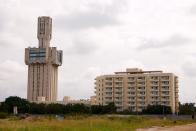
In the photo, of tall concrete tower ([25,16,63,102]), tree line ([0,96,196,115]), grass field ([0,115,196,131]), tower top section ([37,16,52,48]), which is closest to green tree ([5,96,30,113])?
tree line ([0,96,196,115])

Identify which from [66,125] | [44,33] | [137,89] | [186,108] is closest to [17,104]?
[137,89]

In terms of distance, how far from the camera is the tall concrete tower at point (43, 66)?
18575 cm

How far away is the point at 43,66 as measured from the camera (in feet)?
618

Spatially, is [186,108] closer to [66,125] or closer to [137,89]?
[137,89]

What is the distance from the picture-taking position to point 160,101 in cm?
16675

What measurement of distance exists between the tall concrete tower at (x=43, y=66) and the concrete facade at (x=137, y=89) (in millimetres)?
22704

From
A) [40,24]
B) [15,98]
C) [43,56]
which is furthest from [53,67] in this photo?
[15,98]

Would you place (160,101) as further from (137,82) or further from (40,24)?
(40,24)

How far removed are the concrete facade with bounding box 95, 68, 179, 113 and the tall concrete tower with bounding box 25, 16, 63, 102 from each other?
22704mm

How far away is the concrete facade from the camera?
167 metres

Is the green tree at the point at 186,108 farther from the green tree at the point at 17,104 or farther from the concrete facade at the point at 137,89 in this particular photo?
the green tree at the point at 17,104

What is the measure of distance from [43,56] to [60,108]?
51.7m

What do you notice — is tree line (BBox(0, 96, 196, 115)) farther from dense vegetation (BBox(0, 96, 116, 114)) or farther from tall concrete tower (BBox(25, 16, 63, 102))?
tall concrete tower (BBox(25, 16, 63, 102))

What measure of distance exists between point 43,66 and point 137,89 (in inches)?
1666
